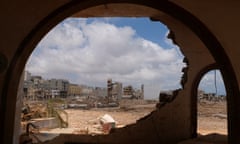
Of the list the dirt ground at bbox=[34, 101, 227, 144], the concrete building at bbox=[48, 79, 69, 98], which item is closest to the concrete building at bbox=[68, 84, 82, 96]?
the concrete building at bbox=[48, 79, 69, 98]

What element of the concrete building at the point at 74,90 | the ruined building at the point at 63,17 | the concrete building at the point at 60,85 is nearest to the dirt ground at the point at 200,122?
the ruined building at the point at 63,17

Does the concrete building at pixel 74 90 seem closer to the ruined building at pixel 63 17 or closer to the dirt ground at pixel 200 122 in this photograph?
the dirt ground at pixel 200 122

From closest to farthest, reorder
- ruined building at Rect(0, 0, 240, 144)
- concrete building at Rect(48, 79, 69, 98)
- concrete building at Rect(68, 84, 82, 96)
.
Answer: ruined building at Rect(0, 0, 240, 144), concrete building at Rect(48, 79, 69, 98), concrete building at Rect(68, 84, 82, 96)

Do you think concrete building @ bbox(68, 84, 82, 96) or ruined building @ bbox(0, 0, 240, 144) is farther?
concrete building @ bbox(68, 84, 82, 96)

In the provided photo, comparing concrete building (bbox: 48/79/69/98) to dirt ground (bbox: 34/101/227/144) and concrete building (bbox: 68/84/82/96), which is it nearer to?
concrete building (bbox: 68/84/82/96)

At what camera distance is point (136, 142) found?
5.59 m

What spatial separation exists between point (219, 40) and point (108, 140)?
11.9ft

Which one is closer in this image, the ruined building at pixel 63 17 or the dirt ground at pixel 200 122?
the ruined building at pixel 63 17

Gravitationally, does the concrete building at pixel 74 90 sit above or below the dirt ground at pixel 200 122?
above

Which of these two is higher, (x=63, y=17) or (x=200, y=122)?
(x=63, y=17)

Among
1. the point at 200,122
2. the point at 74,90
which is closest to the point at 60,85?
the point at 74,90

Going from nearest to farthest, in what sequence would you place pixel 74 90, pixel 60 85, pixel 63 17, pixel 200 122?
pixel 63 17, pixel 200 122, pixel 60 85, pixel 74 90

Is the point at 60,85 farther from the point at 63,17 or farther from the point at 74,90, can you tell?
the point at 63,17

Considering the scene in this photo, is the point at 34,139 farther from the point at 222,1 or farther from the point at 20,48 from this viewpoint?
the point at 222,1
